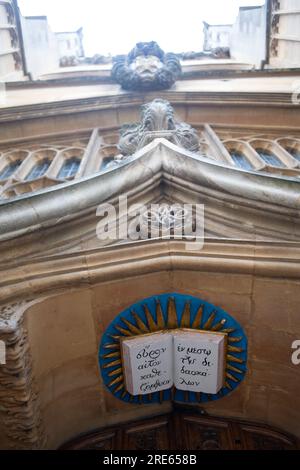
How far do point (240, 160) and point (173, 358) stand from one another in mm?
5227

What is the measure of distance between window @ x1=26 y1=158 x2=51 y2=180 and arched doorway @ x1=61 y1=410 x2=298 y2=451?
4.93 m

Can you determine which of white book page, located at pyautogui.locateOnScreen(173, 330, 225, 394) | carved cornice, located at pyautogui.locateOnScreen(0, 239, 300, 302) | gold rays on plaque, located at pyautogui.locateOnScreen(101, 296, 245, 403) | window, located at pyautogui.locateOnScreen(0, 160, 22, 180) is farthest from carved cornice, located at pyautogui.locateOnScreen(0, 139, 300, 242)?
window, located at pyautogui.locateOnScreen(0, 160, 22, 180)

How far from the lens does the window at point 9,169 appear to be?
7.02 meters

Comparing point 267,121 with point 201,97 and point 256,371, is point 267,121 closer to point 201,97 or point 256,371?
point 201,97

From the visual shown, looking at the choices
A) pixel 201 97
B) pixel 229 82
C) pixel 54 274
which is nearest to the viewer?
pixel 54 274

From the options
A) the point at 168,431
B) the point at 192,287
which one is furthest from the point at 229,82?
the point at 168,431

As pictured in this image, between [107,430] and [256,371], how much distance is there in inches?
62.6

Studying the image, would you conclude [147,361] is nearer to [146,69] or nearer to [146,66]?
[146,69]

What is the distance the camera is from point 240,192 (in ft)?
11.3

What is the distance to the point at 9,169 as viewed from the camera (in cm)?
745

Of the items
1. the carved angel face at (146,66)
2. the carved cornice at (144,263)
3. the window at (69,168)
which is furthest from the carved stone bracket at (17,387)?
the carved angel face at (146,66)

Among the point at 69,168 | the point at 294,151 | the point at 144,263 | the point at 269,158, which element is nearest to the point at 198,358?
the point at 144,263

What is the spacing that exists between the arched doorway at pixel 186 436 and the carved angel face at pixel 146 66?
881cm

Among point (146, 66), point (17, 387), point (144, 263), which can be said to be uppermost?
point (146, 66)
